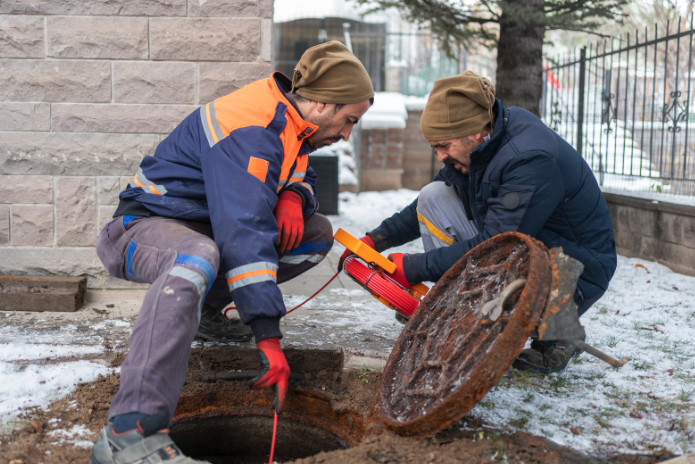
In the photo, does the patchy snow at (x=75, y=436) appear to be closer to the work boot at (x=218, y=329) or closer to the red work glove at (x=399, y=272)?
the work boot at (x=218, y=329)

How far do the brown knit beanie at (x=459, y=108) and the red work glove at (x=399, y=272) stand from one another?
Result: 0.55m

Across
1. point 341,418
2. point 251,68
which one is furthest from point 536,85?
point 341,418

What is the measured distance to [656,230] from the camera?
4.73 m

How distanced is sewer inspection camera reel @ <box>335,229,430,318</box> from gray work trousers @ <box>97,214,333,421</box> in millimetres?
658

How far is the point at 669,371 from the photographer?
7.82 feet

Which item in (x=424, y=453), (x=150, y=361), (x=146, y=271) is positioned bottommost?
(x=424, y=453)

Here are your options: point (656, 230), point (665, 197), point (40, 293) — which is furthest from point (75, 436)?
point (665, 197)

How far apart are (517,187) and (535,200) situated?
3.5 inches

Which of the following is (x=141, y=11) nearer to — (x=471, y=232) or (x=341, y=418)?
(x=471, y=232)

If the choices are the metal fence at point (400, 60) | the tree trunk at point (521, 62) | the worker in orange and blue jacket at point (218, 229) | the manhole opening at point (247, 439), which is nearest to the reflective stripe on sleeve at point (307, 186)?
the worker in orange and blue jacket at point (218, 229)

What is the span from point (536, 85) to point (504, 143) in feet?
12.6

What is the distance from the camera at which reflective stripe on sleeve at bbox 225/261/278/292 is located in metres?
1.84

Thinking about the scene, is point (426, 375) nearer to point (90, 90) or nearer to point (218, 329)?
point (218, 329)

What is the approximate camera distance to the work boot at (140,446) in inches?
58.8
